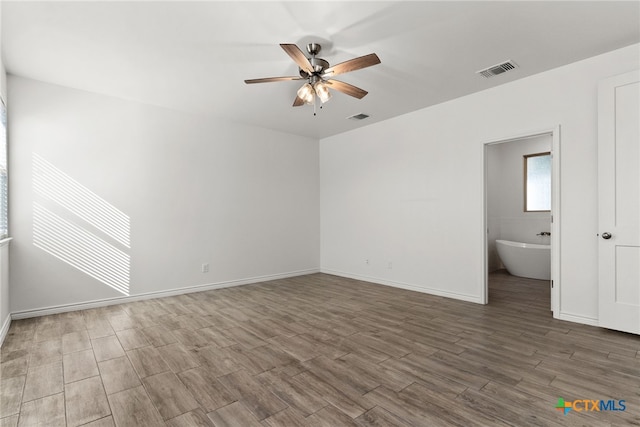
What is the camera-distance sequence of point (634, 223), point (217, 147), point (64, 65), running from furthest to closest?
point (217, 147), point (64, 65), point (634, 223)

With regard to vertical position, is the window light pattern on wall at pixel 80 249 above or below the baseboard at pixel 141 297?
above

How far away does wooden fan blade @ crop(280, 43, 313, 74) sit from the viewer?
2406mm

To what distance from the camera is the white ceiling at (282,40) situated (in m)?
2.47

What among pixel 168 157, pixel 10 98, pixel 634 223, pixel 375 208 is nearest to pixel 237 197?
pixel 168 157

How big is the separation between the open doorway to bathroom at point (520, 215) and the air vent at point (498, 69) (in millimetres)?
1909

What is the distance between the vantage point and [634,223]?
2.95 meters

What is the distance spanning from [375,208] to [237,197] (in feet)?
8.11

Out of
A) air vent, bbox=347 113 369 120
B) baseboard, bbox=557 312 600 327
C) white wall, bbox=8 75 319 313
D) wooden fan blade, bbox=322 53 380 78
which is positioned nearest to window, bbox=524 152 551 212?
baseboard, bbox=557 312 600 327

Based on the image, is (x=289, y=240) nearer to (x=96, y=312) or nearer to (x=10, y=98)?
(x=96, y=312)

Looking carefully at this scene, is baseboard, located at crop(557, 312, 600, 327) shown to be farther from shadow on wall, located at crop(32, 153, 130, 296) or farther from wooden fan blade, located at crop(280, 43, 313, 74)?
shadow on wall, located at crop(32, 153, 130, 296)

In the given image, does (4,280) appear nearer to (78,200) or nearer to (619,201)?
(78,200)

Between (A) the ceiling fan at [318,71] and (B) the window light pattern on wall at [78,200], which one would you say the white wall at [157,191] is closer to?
(B) the window light pattern on wall at [78,200]

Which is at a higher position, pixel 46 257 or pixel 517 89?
pixel 517 89

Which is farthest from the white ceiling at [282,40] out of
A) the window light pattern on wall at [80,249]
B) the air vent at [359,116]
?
the window light pattern on wall at [80,249]
